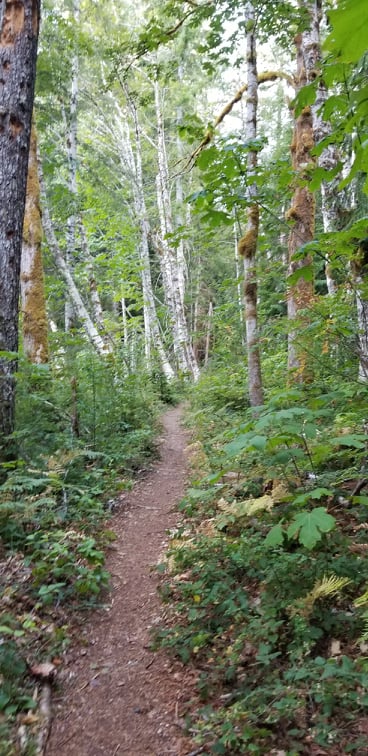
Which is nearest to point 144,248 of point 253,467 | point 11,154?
point 11,154

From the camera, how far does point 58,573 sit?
390 centimetres

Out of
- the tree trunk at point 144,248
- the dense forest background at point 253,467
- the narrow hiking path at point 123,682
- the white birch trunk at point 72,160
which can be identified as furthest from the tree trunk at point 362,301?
the tree trunk at point 144,248

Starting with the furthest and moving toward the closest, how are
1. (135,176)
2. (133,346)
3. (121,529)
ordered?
(135,176) < (133,346) < (121,529)

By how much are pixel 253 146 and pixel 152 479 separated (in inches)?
212

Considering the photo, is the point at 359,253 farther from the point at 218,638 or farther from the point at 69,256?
the point at 69,256

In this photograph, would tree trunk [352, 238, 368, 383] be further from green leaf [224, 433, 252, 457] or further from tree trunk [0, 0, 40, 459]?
tree trunk [0, 0, 40, 459]

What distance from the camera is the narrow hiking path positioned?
260 centimetres

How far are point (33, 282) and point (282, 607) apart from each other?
24.5ft

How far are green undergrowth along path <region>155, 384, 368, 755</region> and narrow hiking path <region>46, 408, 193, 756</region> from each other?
17 centimetres

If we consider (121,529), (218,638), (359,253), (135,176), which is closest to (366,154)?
(359,253)

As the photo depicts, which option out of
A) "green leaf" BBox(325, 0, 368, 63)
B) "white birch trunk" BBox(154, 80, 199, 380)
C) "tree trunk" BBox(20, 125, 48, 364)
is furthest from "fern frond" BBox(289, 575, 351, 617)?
"white birch trunk" BBox(154, 80, 199, 380)

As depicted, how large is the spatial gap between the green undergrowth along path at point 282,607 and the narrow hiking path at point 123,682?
0.56 ft

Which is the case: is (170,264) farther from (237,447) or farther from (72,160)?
(237,447)

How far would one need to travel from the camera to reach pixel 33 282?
8.45 metres
